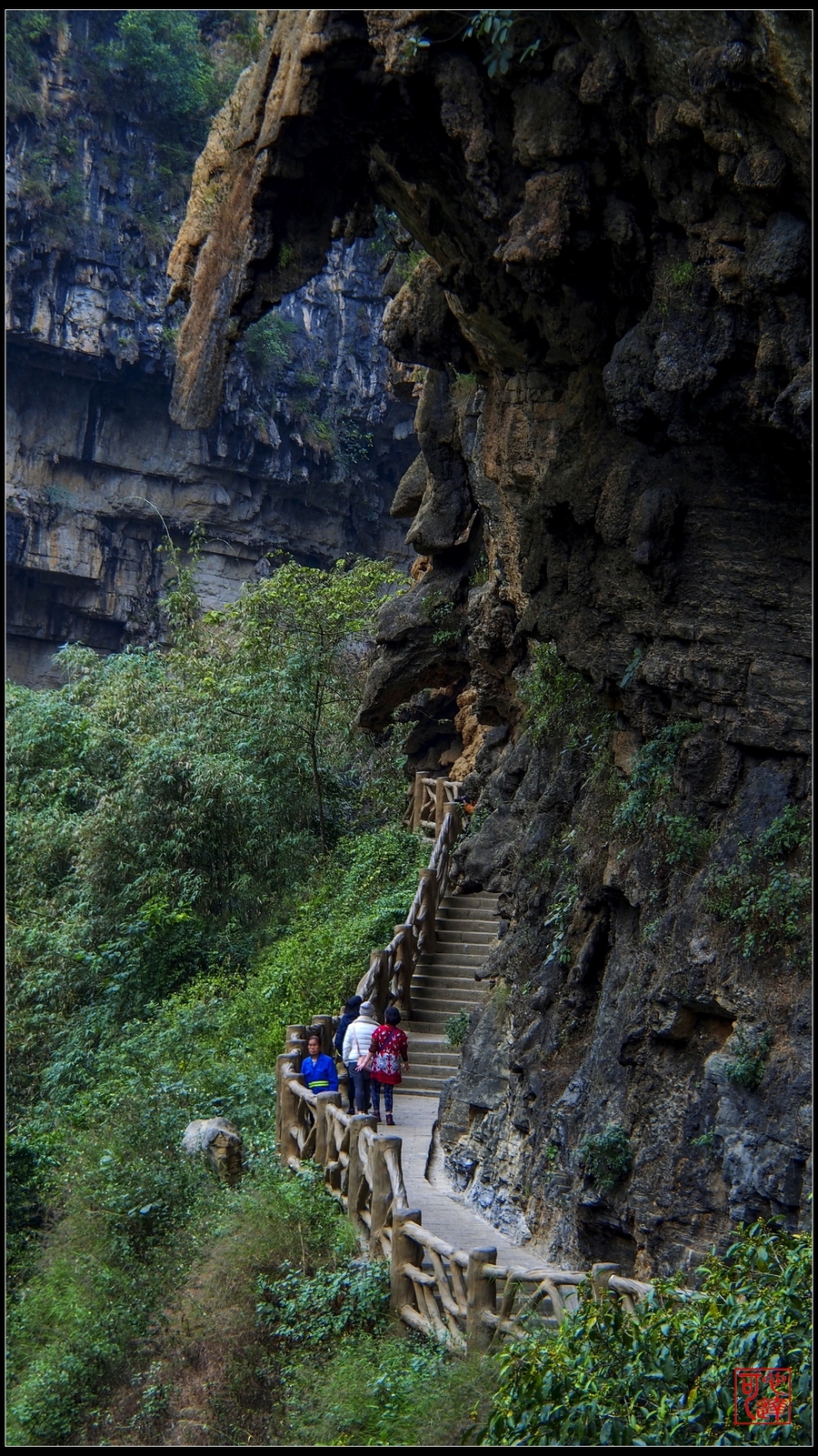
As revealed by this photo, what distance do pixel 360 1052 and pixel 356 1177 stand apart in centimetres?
234

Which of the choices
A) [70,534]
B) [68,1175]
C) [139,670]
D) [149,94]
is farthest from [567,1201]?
[149,94]

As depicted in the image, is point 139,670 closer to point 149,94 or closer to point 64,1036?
point 64,1036

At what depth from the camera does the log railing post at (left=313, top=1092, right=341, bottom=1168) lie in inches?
431

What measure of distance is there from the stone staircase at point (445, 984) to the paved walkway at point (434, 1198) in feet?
1.35

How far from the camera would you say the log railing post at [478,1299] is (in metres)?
7.45

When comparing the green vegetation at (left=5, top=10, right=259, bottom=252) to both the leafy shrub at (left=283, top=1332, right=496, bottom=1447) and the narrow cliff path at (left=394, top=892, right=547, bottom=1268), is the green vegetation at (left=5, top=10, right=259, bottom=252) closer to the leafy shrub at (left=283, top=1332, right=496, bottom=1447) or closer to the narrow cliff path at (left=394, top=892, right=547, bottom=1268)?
the narrow cliff path at (left=394, top=892, right=547, bottom=1268)

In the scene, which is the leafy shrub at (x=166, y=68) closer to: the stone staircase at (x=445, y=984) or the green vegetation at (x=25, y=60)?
the green vegetation at (x=25, y=60)

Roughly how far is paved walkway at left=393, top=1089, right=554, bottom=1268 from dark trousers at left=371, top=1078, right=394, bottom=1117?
260mm

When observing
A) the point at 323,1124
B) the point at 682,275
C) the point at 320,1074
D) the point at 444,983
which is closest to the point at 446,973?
the point at 444,983

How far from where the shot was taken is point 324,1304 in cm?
880

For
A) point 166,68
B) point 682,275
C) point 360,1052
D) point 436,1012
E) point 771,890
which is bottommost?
point 436,1012

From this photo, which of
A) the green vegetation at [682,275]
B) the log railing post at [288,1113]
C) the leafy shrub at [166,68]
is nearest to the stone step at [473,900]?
the log railing post at [288,1113]

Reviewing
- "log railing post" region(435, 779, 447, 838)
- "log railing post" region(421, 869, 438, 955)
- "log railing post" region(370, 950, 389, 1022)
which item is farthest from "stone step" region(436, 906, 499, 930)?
"log railing post" region(435, 779, 447, 838)

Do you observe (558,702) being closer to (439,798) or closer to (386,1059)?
(386,1059)
